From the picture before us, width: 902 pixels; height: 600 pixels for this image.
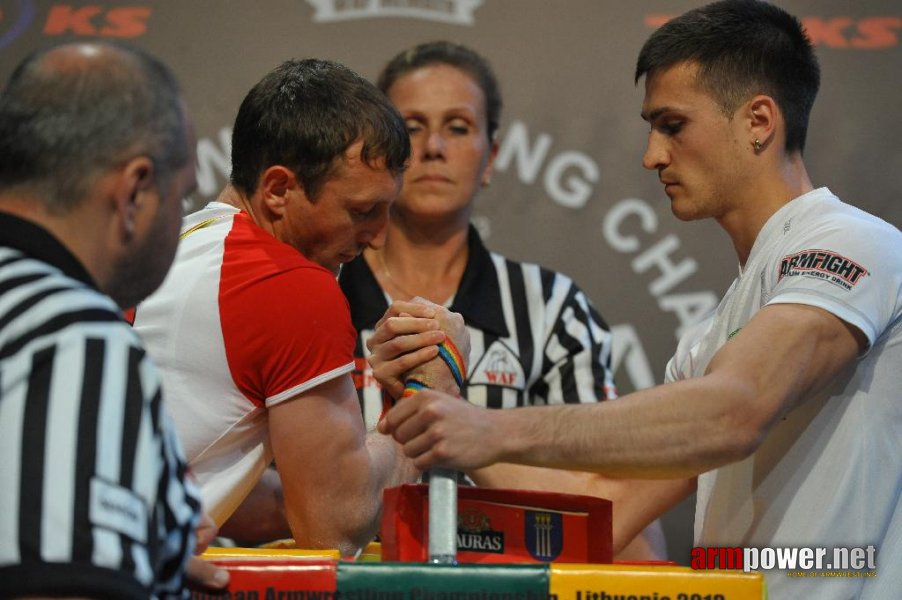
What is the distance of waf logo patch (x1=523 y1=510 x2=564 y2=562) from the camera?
146cm

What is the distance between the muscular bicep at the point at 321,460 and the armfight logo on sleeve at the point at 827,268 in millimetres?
715

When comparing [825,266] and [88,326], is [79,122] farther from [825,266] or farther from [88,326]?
[825,266]

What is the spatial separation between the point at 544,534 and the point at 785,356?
470 millimetres

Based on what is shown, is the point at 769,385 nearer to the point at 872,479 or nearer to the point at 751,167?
the point at 872,479

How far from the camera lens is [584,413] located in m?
1.57

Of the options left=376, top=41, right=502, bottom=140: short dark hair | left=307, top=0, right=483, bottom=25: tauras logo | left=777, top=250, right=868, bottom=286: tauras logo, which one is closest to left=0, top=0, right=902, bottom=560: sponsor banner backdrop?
left=307, top=0, right=483, bottom=25: tauras logo

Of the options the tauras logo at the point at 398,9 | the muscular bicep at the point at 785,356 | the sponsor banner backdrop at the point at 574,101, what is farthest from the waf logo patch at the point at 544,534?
the tauras logo at the point at 398,9

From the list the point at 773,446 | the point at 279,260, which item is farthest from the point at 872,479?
the point at 279,260

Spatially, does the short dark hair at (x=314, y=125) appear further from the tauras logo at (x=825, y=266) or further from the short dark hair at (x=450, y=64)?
the short dark hair at (x=450, y=64)

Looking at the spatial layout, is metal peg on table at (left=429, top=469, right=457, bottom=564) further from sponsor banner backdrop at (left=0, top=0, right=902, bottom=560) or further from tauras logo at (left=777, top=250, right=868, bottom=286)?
sponsor banner backdrop at (left=0, top=0, right=902, bottom=560)

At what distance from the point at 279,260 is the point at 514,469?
1.14m

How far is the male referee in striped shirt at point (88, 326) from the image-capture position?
0.92 meters

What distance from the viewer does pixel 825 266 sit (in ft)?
5.89

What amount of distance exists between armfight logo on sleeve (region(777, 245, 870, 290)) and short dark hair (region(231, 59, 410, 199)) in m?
0.64
